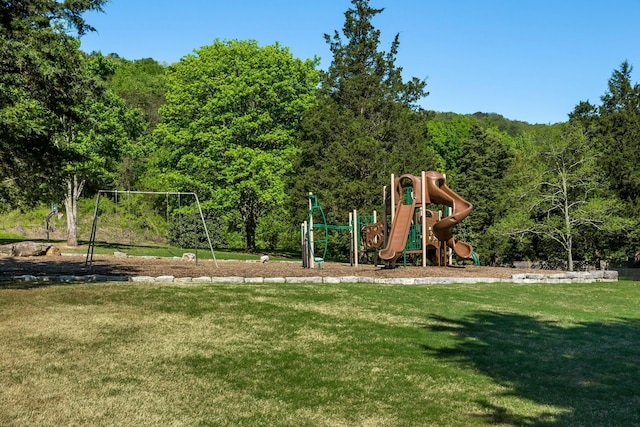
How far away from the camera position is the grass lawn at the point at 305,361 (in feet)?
19.6

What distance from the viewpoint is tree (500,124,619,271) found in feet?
101

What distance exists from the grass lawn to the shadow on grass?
0.02 meters

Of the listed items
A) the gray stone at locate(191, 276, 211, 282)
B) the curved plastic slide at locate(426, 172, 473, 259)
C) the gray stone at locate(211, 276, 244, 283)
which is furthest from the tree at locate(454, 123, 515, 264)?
the gray stone at locate(191, 276, 211, 282)

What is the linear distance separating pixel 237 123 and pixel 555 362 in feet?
100

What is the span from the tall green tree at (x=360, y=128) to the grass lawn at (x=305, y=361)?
1894cm

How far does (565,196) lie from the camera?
3156cm

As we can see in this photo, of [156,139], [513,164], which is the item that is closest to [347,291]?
[156,139]

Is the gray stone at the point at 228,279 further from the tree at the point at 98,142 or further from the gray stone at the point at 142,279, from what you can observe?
the tree at the point at 98,142

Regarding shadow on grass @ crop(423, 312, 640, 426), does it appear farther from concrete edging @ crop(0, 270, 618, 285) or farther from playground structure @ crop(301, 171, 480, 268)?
playground structure @ crop(301, 171, 480, 268)

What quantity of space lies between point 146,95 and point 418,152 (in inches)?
1775

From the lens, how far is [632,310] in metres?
13.6

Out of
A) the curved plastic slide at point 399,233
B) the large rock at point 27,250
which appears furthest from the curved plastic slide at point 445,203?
the large rock at point 27,250

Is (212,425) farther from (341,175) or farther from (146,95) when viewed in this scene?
(146,95)

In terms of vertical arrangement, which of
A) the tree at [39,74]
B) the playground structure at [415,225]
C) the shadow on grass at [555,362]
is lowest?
the shadow on grass at [555,362]
